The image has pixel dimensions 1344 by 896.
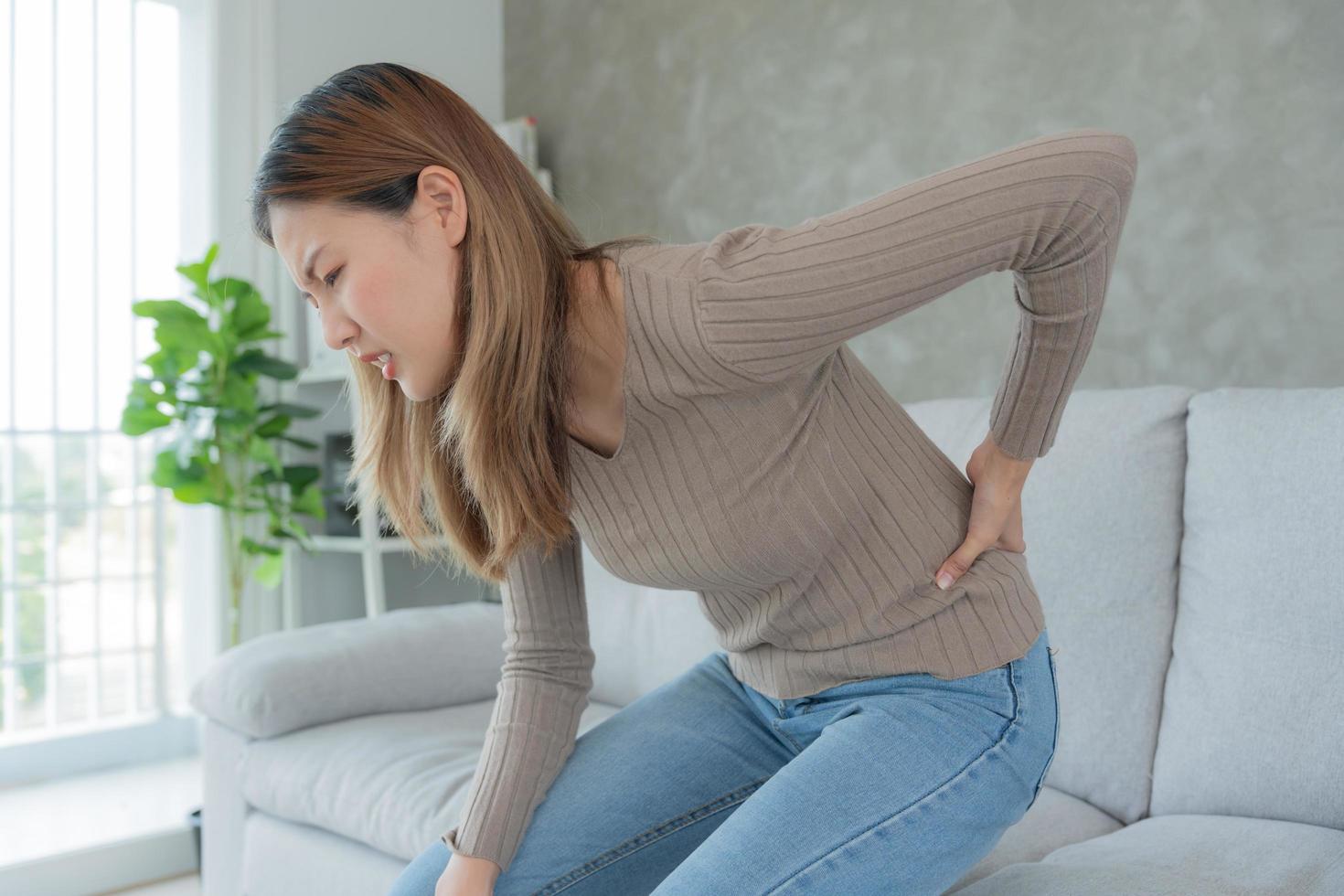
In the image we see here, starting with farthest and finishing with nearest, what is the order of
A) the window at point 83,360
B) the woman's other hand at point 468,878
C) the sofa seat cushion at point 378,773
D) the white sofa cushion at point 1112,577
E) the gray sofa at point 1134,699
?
the window at point 83,360 → the sofa seat cushion at point 378,773 → the white sofa cushion at point 1112,577 → the gray sofa at point 1134,699 → the woman's other hand at point 468,878

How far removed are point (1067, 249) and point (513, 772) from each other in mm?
704

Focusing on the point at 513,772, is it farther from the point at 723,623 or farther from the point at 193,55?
the point at 193,55

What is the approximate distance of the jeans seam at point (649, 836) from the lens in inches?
41.4

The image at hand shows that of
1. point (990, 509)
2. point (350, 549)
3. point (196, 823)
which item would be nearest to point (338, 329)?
point (990, 509)

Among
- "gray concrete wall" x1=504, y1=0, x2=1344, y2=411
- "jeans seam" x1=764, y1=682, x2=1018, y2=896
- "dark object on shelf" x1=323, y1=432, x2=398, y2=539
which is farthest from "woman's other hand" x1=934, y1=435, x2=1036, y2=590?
"dark object on shelf" x1=323, y1=432, x2=398, y2=539

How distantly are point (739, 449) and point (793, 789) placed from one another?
28 cm

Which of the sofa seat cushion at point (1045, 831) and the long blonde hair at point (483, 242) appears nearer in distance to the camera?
the long blonde hair at point (483, 242)

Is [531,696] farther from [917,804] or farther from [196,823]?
[196,823]

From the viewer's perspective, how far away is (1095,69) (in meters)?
1.99

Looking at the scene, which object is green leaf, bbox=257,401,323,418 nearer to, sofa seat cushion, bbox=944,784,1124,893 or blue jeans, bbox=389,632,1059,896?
blue jeans, bbox=389,632,1059,896

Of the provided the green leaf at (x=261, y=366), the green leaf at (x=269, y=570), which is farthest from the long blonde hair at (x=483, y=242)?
the green leaf at (x=269, y=570)

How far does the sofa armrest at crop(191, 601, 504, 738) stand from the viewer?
1813 mm

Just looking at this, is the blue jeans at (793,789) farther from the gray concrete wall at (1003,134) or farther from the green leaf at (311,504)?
the green leaf at (311,504)

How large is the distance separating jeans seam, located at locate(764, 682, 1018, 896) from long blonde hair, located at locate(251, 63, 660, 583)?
0.37 metres
